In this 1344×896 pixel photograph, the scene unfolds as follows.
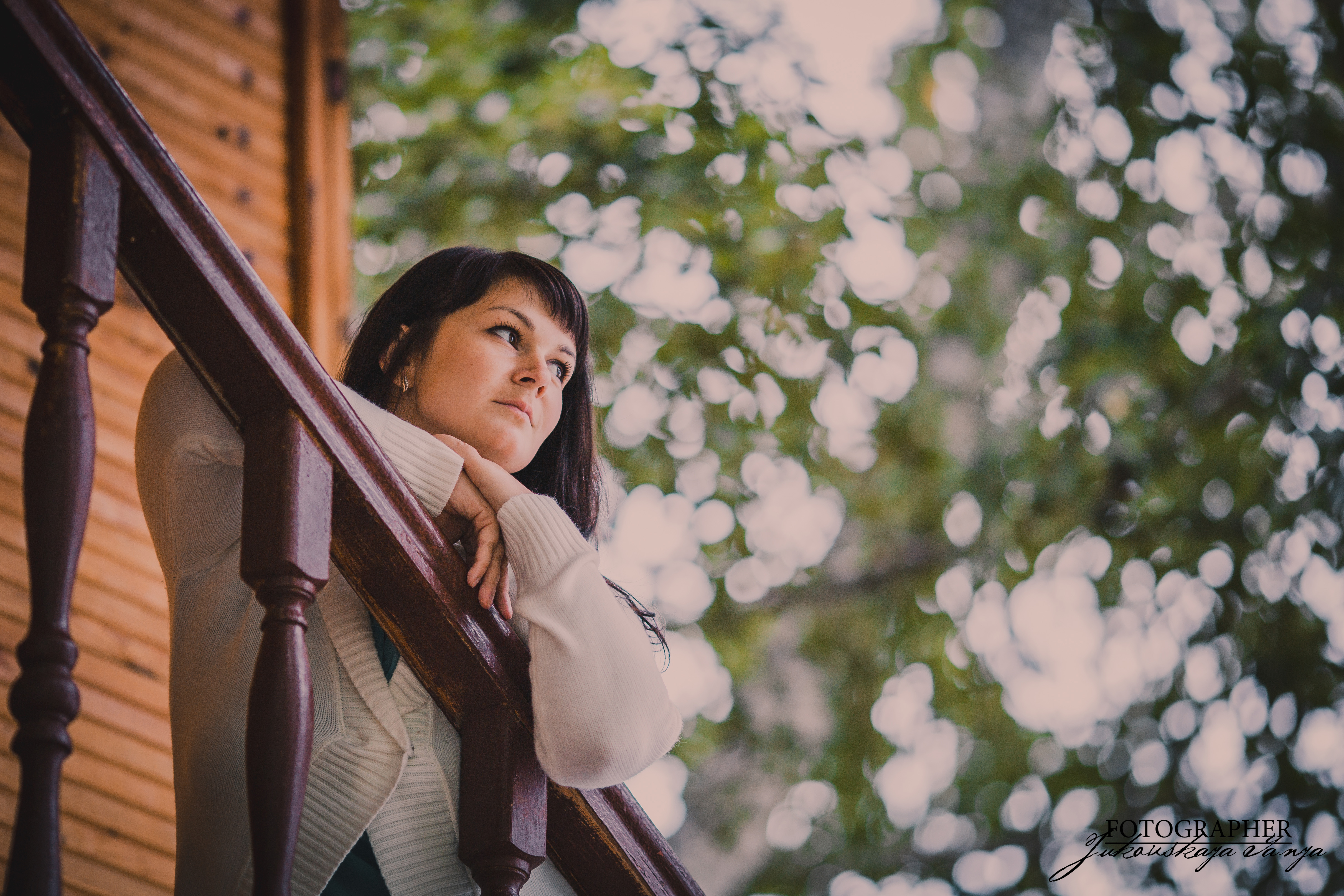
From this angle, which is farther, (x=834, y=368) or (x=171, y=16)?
(x=834, y=368)

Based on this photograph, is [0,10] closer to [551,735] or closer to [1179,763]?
[551,735]

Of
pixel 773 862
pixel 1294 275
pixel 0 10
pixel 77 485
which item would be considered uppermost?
pixel 0 10

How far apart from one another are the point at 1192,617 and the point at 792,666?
1950 mm

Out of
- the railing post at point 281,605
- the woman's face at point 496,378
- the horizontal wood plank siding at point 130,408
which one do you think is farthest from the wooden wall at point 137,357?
the railing post at point 281,605

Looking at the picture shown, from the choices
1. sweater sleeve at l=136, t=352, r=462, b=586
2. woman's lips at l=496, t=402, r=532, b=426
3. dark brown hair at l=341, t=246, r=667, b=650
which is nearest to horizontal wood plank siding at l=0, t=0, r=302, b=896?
dark brown hair at l=341, t=246, r=667, b=650

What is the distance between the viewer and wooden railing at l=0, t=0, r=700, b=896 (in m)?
1.24

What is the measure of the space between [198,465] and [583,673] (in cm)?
57

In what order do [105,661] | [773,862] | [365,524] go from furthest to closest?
[773,862] < [105,661] < [365,524]

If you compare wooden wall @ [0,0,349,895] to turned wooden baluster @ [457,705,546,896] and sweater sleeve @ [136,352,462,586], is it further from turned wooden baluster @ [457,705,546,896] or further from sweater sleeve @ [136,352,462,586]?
turned wooden baluster @ [457,705,546,896]

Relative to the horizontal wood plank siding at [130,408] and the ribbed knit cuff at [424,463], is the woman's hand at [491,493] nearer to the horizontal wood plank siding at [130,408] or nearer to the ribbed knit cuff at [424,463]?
the ribbed knit cuff at [424,463]

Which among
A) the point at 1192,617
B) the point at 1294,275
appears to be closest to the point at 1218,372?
the point at 1294,275

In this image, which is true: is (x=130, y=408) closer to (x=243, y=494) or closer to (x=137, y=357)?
(x=137, y=357)

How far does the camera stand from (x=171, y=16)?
378cm

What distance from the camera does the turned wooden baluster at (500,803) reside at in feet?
5.25
